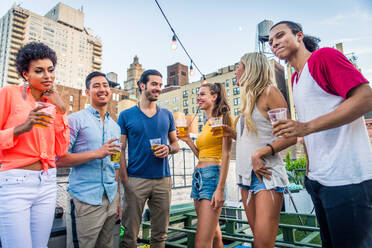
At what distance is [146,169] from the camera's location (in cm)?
255

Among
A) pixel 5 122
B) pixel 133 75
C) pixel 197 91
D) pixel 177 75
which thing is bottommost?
pixel 5 122

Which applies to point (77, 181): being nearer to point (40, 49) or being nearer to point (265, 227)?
point (40, 49)

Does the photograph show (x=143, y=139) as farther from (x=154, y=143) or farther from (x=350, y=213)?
(x=350, y=213)

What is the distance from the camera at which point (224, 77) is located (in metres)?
50.9

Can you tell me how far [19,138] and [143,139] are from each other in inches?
50.8

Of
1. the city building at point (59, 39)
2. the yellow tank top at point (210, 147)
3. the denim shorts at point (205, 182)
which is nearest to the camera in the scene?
the denim shorts at point (205, 182)

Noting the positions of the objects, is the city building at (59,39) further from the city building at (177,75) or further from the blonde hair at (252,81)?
the blonde hair at (252,81)

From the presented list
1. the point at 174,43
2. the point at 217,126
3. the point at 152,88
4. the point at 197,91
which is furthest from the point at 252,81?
the point at 197,91

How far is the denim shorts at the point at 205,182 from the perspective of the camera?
216 cm

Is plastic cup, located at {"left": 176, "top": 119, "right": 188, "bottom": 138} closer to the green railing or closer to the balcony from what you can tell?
the green railing

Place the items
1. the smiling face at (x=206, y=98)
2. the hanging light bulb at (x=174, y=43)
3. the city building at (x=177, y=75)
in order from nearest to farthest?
1. the smiling face at (x=206, y=98)
2. the hanging light bulb at (x=174, y=43)
3. the city building at (x=177, y=75)

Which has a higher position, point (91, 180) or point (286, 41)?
point (286, 41)

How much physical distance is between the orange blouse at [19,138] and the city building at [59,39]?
90525 millimetres

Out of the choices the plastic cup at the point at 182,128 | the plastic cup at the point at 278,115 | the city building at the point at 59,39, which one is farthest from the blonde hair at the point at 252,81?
the city building at the point at 59,39
